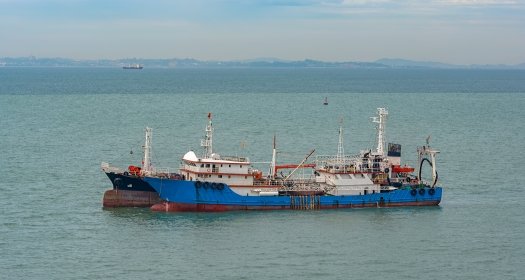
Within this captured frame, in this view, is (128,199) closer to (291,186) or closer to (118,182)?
(118,182)

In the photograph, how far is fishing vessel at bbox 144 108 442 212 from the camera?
65.4m

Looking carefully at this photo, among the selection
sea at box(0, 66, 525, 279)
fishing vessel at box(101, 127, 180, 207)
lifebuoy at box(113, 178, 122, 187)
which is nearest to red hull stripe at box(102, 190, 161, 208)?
→ fishing vessel at box(101, 127, 180, 207)

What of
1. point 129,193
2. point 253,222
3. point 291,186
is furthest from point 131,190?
point 291,186

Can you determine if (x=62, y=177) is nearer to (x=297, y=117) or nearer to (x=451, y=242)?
(x=451, y=242)

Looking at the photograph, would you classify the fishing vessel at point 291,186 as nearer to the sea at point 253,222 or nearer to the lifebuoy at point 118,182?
the sea at point 253,222

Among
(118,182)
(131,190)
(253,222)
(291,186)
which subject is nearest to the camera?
(253,222)

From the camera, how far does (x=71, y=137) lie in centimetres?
11012

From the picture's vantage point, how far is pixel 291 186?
2687 inches

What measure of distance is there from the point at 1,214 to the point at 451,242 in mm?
30844

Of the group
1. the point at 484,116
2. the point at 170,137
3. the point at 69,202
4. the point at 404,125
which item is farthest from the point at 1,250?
the point at 484,116

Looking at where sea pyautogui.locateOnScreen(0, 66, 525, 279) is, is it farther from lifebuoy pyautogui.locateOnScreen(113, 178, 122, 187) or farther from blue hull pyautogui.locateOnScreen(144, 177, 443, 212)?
lifebuoy pyautogui.locateOnScreen(113, 178, 122, 187)

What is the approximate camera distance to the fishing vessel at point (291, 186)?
65.4 meters

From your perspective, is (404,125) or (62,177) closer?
(62,177)

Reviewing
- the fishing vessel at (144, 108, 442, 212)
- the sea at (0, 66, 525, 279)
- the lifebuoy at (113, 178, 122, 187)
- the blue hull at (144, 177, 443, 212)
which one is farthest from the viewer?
the lifebuoy at (113, 178, 122, 187)
